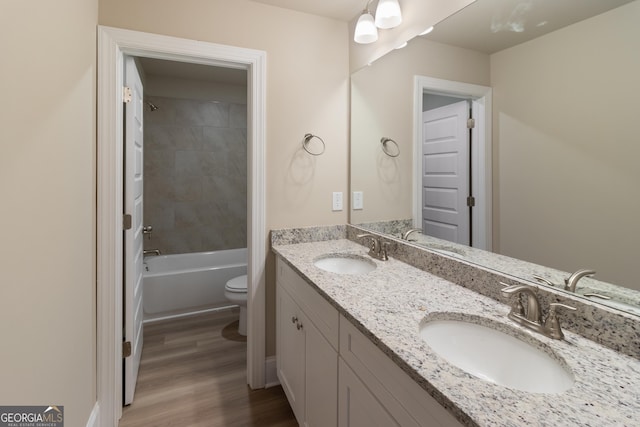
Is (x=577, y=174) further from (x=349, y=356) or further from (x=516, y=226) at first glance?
(x=349, y=356)

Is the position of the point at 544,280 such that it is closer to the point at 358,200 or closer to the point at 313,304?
the point at 313,304

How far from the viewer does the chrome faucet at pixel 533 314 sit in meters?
0.82

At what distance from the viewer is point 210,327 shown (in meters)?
2.71

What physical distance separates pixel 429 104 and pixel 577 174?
75 cm

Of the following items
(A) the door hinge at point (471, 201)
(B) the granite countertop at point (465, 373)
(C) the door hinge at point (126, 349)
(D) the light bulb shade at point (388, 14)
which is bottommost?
(C) the door hinge at point (126, 349)

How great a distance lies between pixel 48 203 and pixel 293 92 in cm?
136

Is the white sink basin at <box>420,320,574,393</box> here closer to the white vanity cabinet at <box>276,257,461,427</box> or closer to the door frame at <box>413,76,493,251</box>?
the white vanity cabinet at <box>276,257,461,427</box>

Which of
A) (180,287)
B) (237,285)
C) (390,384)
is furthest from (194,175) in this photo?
(390,384)

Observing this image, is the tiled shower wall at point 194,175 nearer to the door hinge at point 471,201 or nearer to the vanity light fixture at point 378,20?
the vanity light fixture at point 378,20

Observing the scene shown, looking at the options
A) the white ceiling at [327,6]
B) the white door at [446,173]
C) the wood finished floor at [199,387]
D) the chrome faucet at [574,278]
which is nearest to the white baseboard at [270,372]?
the wood finished floor at [199,387]

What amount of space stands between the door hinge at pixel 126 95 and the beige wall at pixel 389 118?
4.35ft

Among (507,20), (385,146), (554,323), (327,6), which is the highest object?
(327,6)

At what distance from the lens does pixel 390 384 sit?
2.54 feet

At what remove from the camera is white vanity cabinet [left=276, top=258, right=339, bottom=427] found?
112 centimetres
